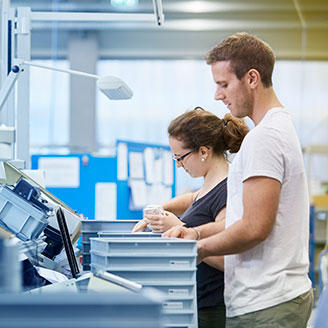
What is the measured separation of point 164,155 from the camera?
13.4 ft

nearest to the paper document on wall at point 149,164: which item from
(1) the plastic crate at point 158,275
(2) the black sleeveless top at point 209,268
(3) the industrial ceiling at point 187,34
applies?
(2) the black sleeveless top at point 209,268

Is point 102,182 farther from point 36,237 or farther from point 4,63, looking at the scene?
point 36,237

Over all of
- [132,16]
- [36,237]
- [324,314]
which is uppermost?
[132,16]

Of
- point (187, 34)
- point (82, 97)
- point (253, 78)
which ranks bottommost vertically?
point (253, 78)

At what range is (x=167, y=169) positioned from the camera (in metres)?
4.09

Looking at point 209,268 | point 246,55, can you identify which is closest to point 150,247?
point 209,268

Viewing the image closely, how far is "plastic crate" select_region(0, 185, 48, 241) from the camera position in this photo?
57.1 inches

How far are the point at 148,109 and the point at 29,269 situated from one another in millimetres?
7277

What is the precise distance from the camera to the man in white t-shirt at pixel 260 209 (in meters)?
1.26

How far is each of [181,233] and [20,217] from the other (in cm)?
44

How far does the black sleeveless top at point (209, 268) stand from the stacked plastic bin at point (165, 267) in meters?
0.36

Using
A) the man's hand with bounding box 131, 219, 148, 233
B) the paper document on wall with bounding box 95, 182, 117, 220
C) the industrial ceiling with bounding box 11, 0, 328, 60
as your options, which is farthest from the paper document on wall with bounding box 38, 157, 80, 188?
the industrial ceiling with bounding box 11, 0, 328, 60

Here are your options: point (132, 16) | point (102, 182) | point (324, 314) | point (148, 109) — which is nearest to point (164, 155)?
point (102, 182)

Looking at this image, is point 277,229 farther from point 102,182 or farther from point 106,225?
→ point 102,182
